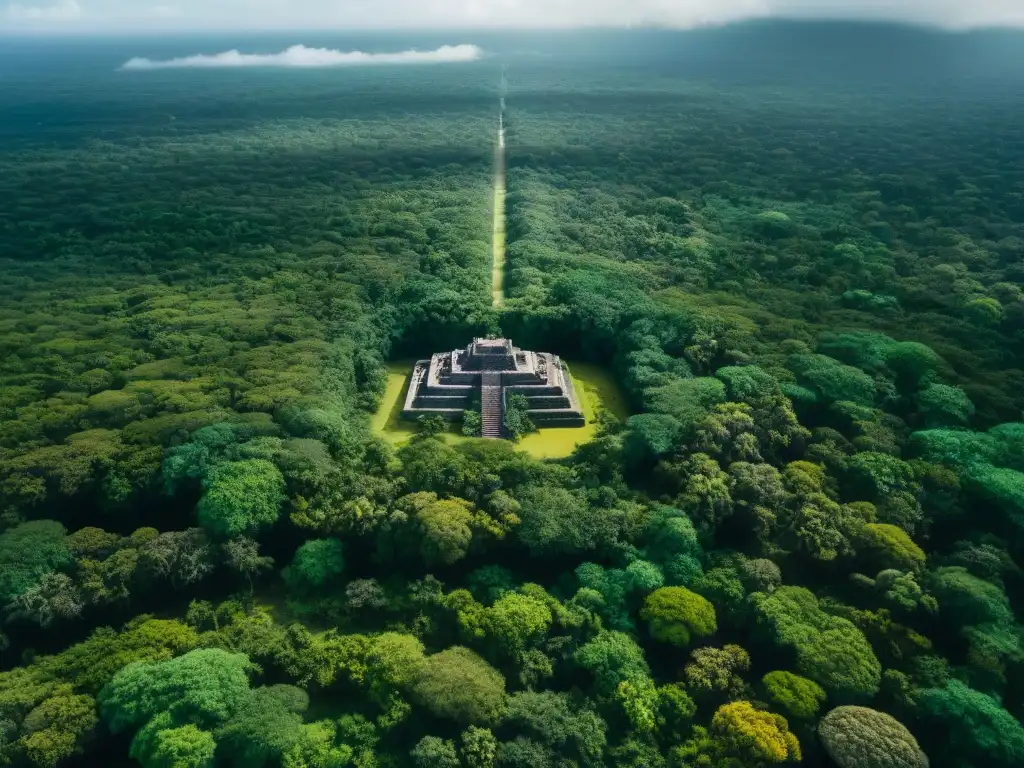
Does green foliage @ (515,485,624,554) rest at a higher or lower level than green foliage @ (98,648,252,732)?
higher

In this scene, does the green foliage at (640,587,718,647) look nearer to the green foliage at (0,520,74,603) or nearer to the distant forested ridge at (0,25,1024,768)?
the distant forested ridge at (0,25,1024,768)

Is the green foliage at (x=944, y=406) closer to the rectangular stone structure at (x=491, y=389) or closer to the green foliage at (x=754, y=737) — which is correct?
the rectangular stone structure at (x=491, y=389)

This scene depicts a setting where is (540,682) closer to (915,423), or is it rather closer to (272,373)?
(272,373)

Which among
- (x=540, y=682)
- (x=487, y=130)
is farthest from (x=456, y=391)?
(x=487, y=130)

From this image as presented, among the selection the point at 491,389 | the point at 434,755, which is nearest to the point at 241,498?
the point at 434,755

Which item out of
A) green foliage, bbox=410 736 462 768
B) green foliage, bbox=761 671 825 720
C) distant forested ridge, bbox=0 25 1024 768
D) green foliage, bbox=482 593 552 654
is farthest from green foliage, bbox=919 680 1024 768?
green foliage, bbox=410 736 462 768
